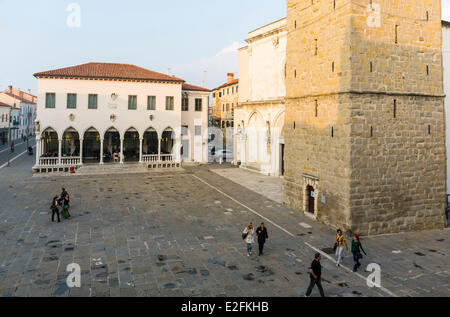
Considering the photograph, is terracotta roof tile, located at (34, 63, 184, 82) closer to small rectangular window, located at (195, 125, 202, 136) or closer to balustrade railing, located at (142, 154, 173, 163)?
small rectangular window, located at (195, 125, 202, 136)

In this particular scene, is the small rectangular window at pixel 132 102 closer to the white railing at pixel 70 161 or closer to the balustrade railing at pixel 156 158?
the balustrade railing at pixel 156 158

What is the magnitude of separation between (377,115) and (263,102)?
19.1 m

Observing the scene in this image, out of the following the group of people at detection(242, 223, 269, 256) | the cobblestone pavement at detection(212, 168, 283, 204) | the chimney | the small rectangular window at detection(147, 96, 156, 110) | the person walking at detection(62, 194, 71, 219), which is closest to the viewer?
the group of people at detection(242, 223, 269, 256)

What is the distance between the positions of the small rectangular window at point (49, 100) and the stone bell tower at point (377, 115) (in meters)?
26.9

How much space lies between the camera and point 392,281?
34.3 ft

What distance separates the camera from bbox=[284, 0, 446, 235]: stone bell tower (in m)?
14.9

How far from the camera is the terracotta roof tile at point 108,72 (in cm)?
3297

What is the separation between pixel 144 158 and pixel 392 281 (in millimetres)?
30982

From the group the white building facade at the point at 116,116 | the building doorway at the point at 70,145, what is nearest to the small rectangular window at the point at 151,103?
the white building facade at the point at 116,116

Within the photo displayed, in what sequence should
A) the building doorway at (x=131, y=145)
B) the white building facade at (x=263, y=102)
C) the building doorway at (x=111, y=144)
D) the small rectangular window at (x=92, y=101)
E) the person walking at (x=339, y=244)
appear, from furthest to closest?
the building doorway at (x=131, y=145), the building doorway at (x=111, y=144), the small rectangular window at (x=92, y=101), the white building facade at (x=263, y=102), the person walking at (x=339, y=244)

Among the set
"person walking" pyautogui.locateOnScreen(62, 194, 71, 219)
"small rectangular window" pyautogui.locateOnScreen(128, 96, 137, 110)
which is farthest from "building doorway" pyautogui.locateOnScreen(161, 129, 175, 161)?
"person walking" pyautogui.locateOnScreen(62, 194, 71, 219)

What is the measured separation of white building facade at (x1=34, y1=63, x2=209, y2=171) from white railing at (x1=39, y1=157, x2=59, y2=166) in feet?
0.30

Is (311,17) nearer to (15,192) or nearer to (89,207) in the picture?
(89,207)
